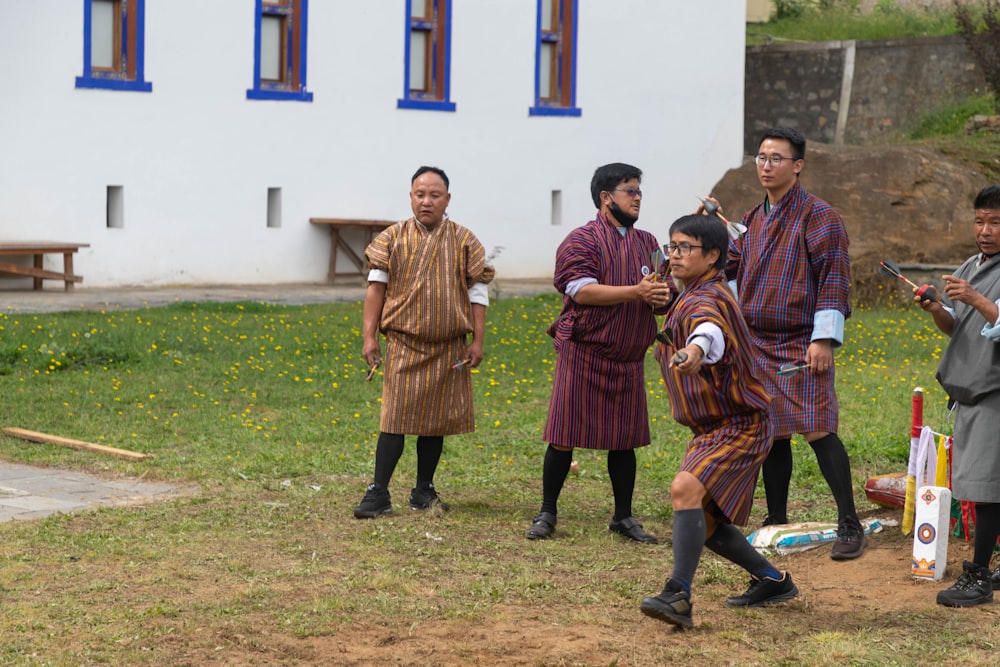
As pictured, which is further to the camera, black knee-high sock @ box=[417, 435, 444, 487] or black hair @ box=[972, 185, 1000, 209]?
black knee-high sock @ box=[417, 435, 444, 487]

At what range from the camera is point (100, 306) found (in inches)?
607

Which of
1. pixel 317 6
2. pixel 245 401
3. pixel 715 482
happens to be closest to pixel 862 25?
pixel 317 6

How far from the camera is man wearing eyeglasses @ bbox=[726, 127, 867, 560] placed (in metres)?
6.11

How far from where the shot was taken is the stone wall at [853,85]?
22656 mm

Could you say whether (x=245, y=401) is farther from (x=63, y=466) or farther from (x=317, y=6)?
(x=317, y=6)

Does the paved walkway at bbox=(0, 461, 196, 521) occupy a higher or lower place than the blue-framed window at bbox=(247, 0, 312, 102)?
lower

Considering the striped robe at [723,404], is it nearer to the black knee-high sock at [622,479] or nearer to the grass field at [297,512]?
the grass field at [297,512]

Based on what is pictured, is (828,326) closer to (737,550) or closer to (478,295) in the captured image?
(737,550)

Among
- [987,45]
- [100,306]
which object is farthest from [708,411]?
[987,45]

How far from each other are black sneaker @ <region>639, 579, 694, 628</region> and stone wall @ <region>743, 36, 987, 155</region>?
1907cm

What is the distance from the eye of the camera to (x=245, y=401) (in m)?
10.2

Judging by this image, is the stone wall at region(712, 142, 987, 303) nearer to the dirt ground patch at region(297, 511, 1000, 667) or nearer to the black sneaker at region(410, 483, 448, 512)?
the black sneaker at region(410, 483, 448, 512)

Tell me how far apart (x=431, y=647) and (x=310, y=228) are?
1525cm

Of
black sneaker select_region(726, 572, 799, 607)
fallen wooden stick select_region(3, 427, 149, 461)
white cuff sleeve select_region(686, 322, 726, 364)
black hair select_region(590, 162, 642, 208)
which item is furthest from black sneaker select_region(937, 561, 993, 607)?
fallen wooden stick select_region(3, 427, 149, 461)
